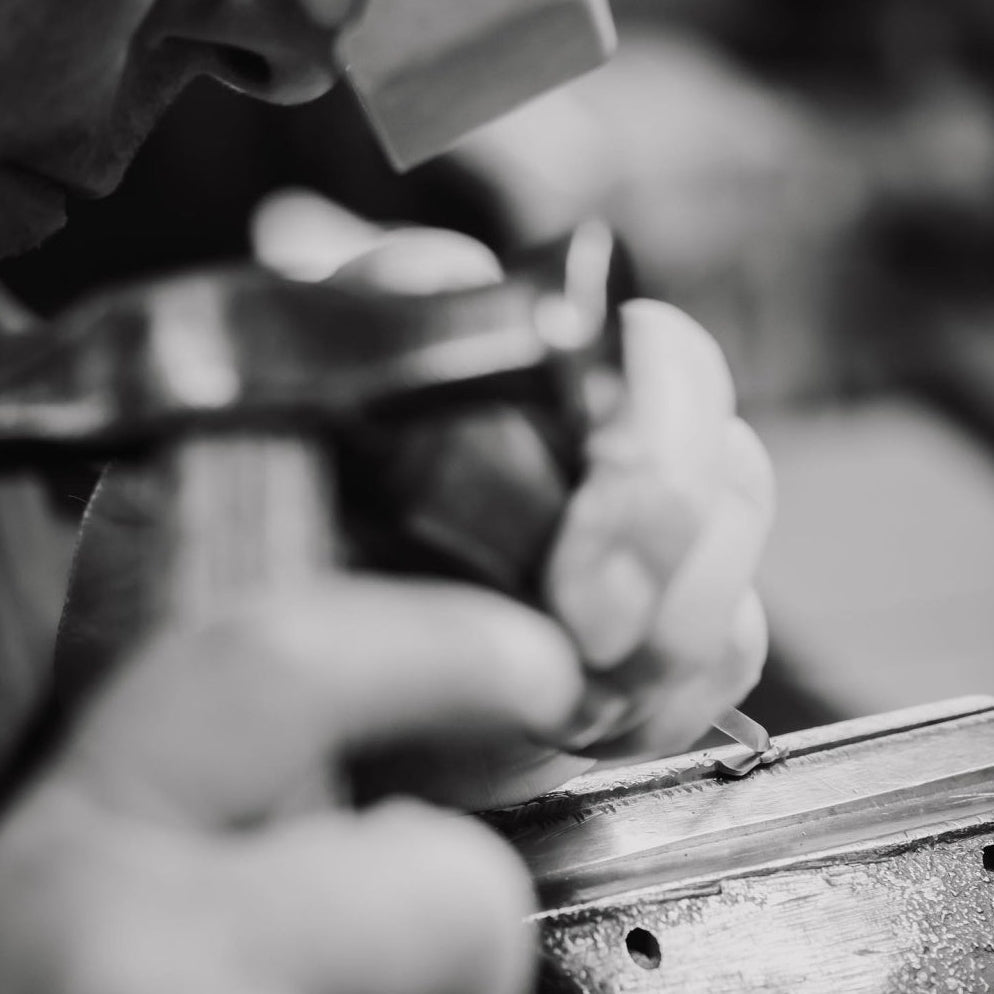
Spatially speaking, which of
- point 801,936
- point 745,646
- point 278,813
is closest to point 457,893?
point 278,813

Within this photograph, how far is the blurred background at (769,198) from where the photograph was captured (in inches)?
58.0

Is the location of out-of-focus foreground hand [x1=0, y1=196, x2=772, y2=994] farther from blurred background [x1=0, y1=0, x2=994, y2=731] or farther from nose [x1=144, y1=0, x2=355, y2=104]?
blurred background [x1=0, y1=0, x2=994, y2=731]

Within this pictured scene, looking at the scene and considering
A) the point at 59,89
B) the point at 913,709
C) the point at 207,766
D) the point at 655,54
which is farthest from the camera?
the point at 655,54

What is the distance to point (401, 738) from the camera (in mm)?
317

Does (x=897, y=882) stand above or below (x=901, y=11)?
below

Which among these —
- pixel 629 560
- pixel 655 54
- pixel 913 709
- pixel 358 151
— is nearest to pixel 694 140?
pixel 655 54

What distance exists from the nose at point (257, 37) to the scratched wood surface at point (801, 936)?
49cm

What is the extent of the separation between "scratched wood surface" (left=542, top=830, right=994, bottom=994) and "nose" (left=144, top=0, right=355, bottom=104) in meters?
0.49

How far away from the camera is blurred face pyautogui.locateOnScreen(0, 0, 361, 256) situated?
43 centimetres

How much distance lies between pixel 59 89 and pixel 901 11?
1552mm

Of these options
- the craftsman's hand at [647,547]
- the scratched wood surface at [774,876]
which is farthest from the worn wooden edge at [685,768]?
the craftsman's hand at [647,547]

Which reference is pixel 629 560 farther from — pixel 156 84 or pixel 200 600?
pixel 156 84

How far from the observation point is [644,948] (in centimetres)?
56

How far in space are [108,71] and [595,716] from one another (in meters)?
0.38
